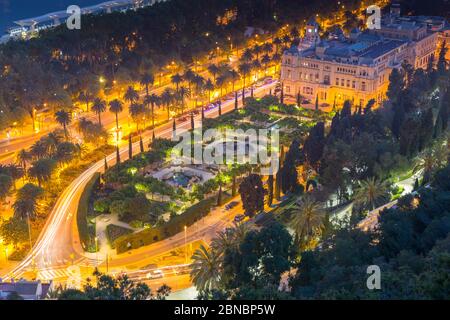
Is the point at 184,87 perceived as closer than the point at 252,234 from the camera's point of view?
No

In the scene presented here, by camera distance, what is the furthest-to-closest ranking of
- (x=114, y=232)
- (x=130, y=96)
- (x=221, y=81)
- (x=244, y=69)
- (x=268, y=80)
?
(x=268, y=80) → (x=244, y=69) → (x=221, y=81) → (x=130, y=96) → (x=114, y=232)

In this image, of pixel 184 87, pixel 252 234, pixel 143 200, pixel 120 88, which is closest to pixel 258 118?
pixel 184 87

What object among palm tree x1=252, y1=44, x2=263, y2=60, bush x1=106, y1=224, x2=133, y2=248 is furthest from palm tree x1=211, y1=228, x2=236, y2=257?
palm tree x1=252, y1=44, x2=263, y2=60

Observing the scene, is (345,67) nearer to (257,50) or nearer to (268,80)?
(268,80)

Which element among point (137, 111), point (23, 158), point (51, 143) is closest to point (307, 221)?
point (23, 158)

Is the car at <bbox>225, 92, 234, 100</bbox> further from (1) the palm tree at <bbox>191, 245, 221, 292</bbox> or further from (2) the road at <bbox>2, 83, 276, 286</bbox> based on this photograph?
(1) the palm tree at <bbox>191, 245, 221, 292</bbox>
